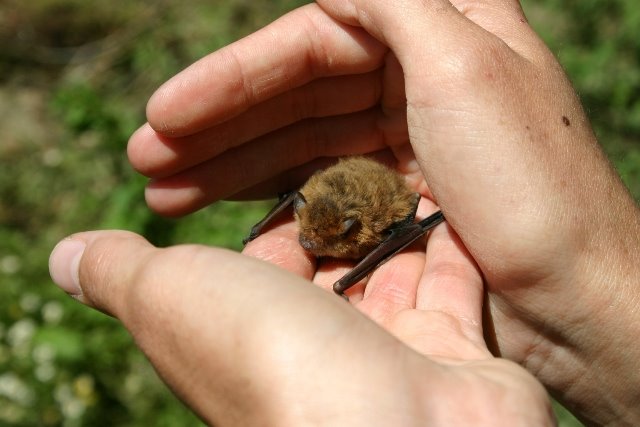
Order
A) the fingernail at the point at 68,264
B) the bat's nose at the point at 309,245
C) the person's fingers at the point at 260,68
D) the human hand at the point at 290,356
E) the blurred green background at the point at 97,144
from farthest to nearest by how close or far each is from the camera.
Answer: the blurred green background at the point at 97,144 < the bat's nose at the point at 309,245 < the person's fingers at the point at 260,68 < the fingernail at the point at 68,264 < the human hand at the point at 290,356

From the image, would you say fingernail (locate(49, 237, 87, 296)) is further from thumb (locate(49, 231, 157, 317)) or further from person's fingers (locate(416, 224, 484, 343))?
person's fingers (locate(416, 224, 484, 343))

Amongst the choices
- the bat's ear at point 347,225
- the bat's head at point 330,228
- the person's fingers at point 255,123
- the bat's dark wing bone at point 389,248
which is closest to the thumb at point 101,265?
the person's fingers at point 255,123

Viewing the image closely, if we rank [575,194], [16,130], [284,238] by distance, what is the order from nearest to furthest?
[575,194]
[284,238]
[16,130]

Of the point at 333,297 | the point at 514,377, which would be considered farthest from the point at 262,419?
the point at 514,377

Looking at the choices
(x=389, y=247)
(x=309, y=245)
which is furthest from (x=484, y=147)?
(x=309, y=245)

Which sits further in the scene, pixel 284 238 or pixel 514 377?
pixel 284 238

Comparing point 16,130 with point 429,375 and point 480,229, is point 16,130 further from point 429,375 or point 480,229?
point 429,375

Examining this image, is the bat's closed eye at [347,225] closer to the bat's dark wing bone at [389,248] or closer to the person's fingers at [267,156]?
the bat's dark wing bone at [389,248]
